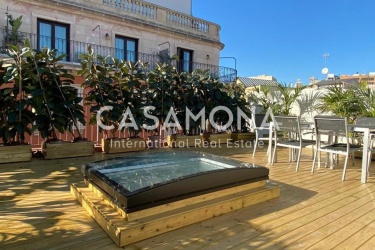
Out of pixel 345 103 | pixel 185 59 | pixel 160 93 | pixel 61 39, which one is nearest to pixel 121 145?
pixel 160 93

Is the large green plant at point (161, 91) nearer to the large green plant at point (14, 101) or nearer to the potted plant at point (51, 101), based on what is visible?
the potted plant at point (51, 101)

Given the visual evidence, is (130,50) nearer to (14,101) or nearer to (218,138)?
(218,138)

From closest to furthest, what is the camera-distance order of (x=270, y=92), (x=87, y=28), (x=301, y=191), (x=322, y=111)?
(x=301, y=191)
(x=322, y=111)
(x=270, y=92)
(x=87, y=28)

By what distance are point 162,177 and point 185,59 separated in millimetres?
11043

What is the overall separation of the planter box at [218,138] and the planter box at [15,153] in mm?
4039

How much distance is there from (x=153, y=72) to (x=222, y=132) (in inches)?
110

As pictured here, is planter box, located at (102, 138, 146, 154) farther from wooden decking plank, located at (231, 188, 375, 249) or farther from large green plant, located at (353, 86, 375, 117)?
large green plant, located at (353, 86, 375, 117)

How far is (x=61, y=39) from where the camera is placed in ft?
31.2

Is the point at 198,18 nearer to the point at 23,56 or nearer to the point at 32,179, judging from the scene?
the point at 23,56

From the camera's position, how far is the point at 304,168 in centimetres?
431

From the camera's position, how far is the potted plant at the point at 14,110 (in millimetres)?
4230

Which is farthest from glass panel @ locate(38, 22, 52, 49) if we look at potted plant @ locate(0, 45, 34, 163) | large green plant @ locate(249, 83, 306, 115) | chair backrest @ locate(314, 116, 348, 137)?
chair backrest @ locate(314, 116, 348, 137)

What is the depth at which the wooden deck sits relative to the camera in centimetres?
186

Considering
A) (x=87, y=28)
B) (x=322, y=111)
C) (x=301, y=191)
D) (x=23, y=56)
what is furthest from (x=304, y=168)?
(x=87, y=28)
